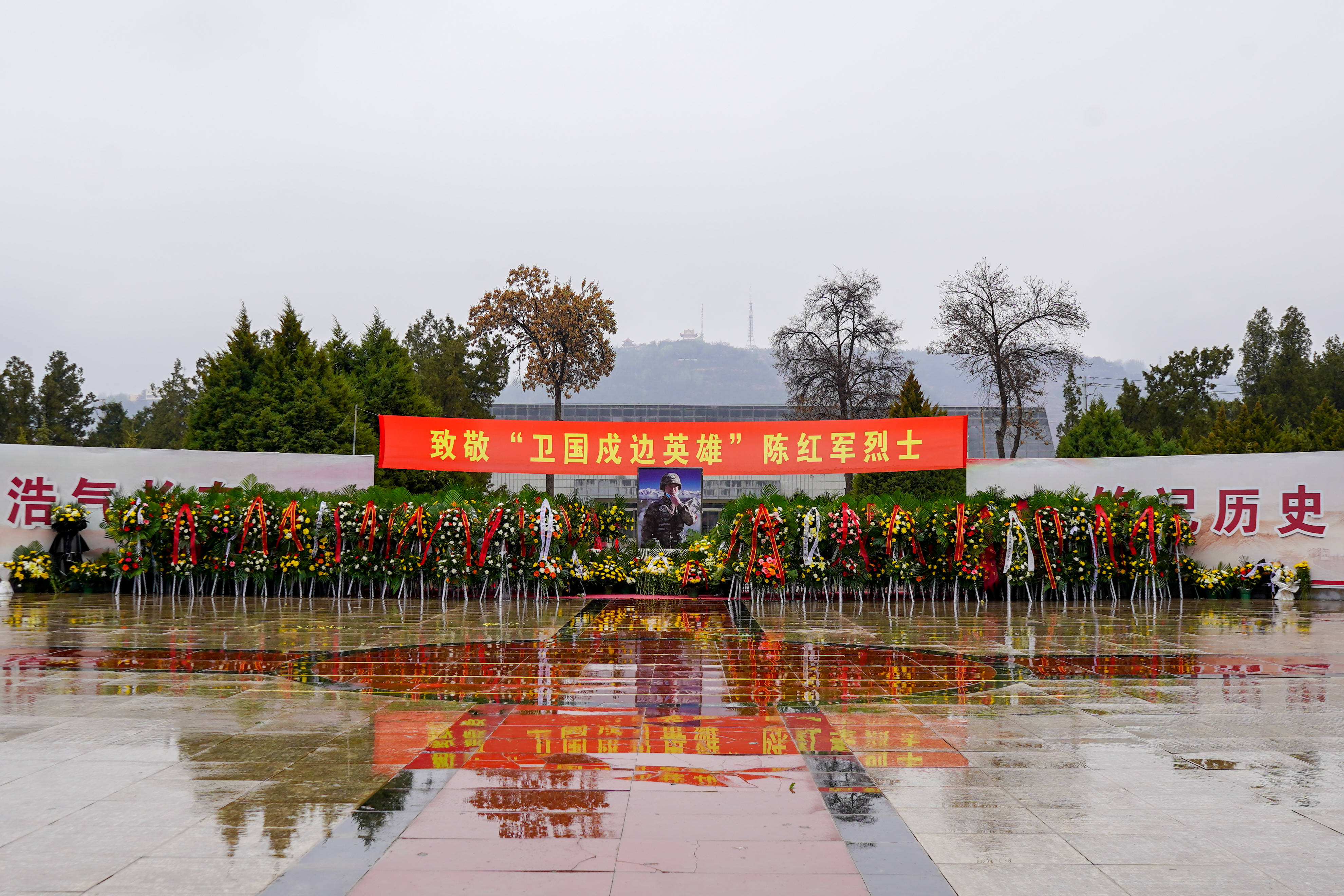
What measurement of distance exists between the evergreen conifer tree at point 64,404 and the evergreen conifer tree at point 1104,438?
47600 mm

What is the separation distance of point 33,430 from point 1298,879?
191 feet

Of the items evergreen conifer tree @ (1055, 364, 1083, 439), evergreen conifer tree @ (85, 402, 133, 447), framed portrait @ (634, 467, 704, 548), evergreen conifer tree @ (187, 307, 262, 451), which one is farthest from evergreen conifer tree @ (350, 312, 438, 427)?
evergreen conifer tree @ (1055, 364, 1083, 439)

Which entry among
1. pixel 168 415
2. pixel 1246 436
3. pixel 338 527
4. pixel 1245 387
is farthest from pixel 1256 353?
pixel 168 415

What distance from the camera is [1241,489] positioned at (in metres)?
15.3

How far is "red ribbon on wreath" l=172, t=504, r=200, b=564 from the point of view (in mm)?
13844

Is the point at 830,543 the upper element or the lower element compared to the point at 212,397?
lower

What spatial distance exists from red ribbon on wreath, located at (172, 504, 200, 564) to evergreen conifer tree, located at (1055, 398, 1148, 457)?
22817 millimetres

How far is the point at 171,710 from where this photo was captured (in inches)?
235

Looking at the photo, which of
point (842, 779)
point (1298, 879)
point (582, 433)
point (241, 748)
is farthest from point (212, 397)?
point (1298, 879)

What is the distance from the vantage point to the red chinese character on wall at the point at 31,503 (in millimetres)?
14953

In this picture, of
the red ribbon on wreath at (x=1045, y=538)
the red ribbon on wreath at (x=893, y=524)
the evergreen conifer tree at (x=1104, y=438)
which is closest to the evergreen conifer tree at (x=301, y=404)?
the red ribbon on wreath at (x=893, y=524)

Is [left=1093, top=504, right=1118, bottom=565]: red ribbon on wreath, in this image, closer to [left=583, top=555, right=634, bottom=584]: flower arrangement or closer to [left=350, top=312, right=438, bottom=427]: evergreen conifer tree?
[left=583, top=555, right=634, bottom=584]: flower arrangement

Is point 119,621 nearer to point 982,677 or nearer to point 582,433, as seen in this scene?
point 582,433

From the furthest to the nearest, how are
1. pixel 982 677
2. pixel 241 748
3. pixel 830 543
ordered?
pixel 830 543 < pixel 982 677 < pixel 241 748
